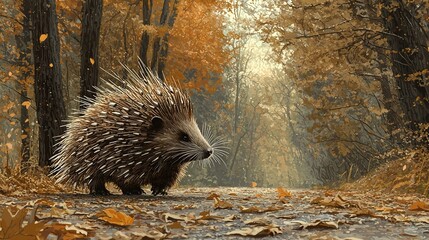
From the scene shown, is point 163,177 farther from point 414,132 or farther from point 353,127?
point 353,127

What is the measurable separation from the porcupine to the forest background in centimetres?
137

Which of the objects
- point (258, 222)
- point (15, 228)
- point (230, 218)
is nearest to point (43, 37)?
point (230, 218)

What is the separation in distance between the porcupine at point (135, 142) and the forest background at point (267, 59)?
4.49 ft

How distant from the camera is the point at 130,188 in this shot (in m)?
9.03

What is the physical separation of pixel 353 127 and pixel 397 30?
9049 mm

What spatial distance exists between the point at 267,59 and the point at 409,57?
37.4 ft

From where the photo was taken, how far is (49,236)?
4008mm

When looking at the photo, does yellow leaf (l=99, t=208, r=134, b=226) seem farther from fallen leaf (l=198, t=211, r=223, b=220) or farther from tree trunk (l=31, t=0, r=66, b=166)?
tree trunk (l=31, t=0, r=66, b=166)

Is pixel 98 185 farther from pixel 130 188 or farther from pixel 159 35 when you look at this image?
pixel 159 35

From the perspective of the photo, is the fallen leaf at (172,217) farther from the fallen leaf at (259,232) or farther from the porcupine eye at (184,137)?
the porcupine eye at (184,137)

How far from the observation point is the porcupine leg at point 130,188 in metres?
8.85

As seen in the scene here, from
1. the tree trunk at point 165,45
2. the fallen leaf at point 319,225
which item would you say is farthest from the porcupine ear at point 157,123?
the tree trunk at point 165,45

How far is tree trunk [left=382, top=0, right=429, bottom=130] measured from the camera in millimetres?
11336

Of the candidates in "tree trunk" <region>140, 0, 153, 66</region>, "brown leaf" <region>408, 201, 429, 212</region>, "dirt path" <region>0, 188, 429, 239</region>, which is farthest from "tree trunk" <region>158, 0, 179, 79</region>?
"brown leaf" <region>408, 201, 429, 212</region>
